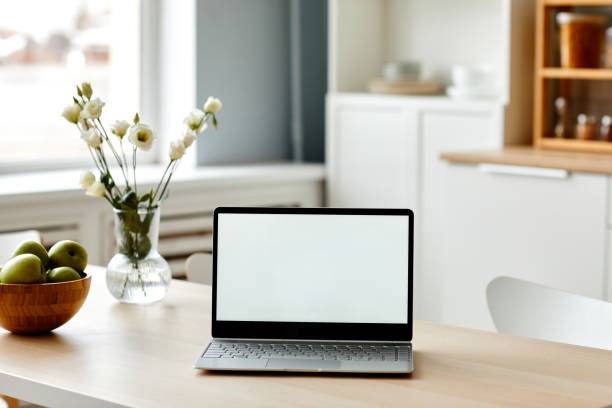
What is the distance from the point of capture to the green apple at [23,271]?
1.66 meters

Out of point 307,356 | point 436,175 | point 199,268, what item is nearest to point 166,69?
point 436,175

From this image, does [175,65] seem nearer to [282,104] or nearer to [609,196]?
[282,104]

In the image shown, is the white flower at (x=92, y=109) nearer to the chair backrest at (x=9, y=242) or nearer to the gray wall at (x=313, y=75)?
the chair backrest at (x=9, y=242)

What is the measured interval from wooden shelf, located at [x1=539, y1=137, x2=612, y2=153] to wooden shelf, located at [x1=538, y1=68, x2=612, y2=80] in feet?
0.78

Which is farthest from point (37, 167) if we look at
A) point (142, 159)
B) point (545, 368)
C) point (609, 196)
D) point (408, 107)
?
point (545, 368)

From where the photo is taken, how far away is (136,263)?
74.3 inches

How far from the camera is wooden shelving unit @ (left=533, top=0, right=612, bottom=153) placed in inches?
135

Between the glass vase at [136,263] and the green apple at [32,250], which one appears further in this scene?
the glass vase at [136,263]

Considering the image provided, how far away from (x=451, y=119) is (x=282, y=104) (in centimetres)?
101

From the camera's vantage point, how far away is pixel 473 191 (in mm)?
3406

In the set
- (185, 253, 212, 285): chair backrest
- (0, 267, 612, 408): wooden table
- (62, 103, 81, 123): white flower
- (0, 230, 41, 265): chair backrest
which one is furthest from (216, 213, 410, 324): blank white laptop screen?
(0, 230, 41, 265): chair backrest

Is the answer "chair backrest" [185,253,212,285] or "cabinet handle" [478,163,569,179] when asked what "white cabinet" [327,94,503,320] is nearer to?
"cabinet handle" [478,163,569,179]

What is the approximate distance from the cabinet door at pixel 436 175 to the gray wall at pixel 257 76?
0.85 meters

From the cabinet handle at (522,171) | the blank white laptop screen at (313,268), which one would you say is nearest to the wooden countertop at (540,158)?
the cabinet handle at (522,171)
